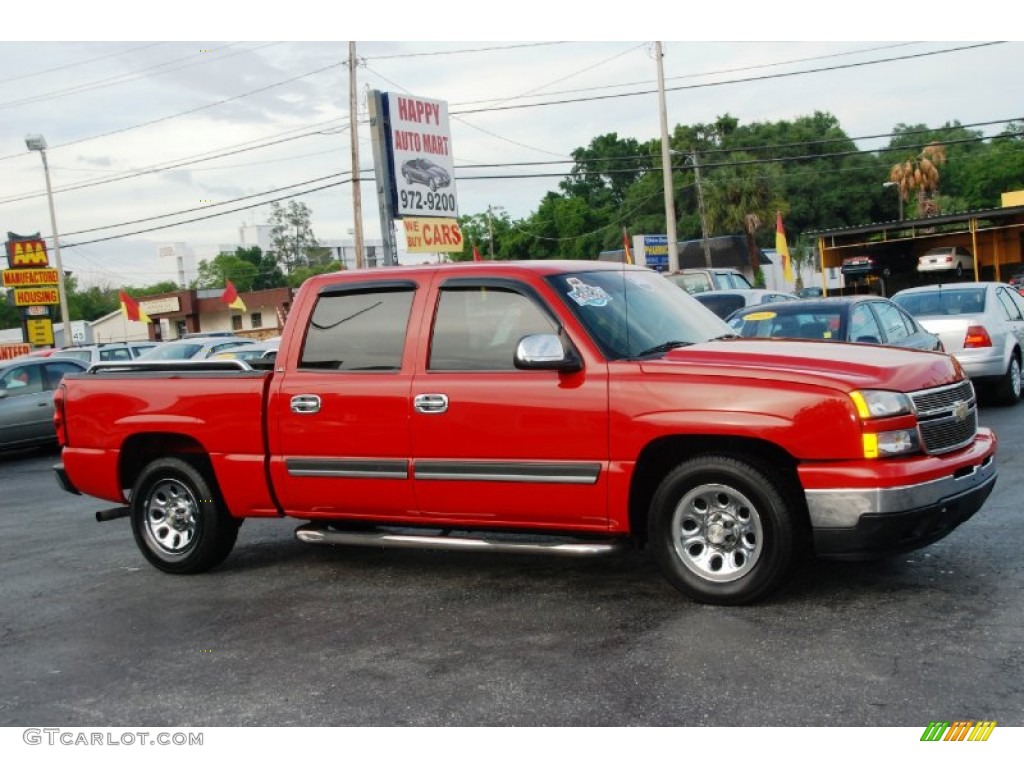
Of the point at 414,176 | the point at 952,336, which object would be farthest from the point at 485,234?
the point at 952,336

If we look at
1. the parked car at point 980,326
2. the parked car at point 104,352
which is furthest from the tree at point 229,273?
the parked car at point 980,326

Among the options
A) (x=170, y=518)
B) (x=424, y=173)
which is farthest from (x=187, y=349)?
(x=170, y=518)

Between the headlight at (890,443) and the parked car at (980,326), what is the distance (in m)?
8.54

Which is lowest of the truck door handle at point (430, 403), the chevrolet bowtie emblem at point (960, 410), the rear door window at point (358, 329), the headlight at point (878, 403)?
the chevrolet bowtie emblem at point (960, 410)

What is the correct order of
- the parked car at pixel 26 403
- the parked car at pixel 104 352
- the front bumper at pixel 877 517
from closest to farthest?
the front bumper at pixel 877 517 → the parked car at pixel 26 403 → the parked car at pixel 104 352

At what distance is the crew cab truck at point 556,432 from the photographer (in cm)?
538

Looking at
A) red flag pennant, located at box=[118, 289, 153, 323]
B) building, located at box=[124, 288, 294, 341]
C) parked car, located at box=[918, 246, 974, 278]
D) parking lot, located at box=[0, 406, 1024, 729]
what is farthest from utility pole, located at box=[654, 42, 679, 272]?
building, located at box=[124, 288, 294, 341]

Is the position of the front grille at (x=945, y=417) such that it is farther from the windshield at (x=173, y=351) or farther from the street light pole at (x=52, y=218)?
the street light pole at (x=52, y=218)

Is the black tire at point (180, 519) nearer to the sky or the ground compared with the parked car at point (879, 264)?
nearer to the ground

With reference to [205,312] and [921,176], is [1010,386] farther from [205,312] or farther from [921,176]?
[205,312]

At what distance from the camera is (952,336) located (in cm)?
1377

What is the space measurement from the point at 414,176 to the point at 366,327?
18825mm
